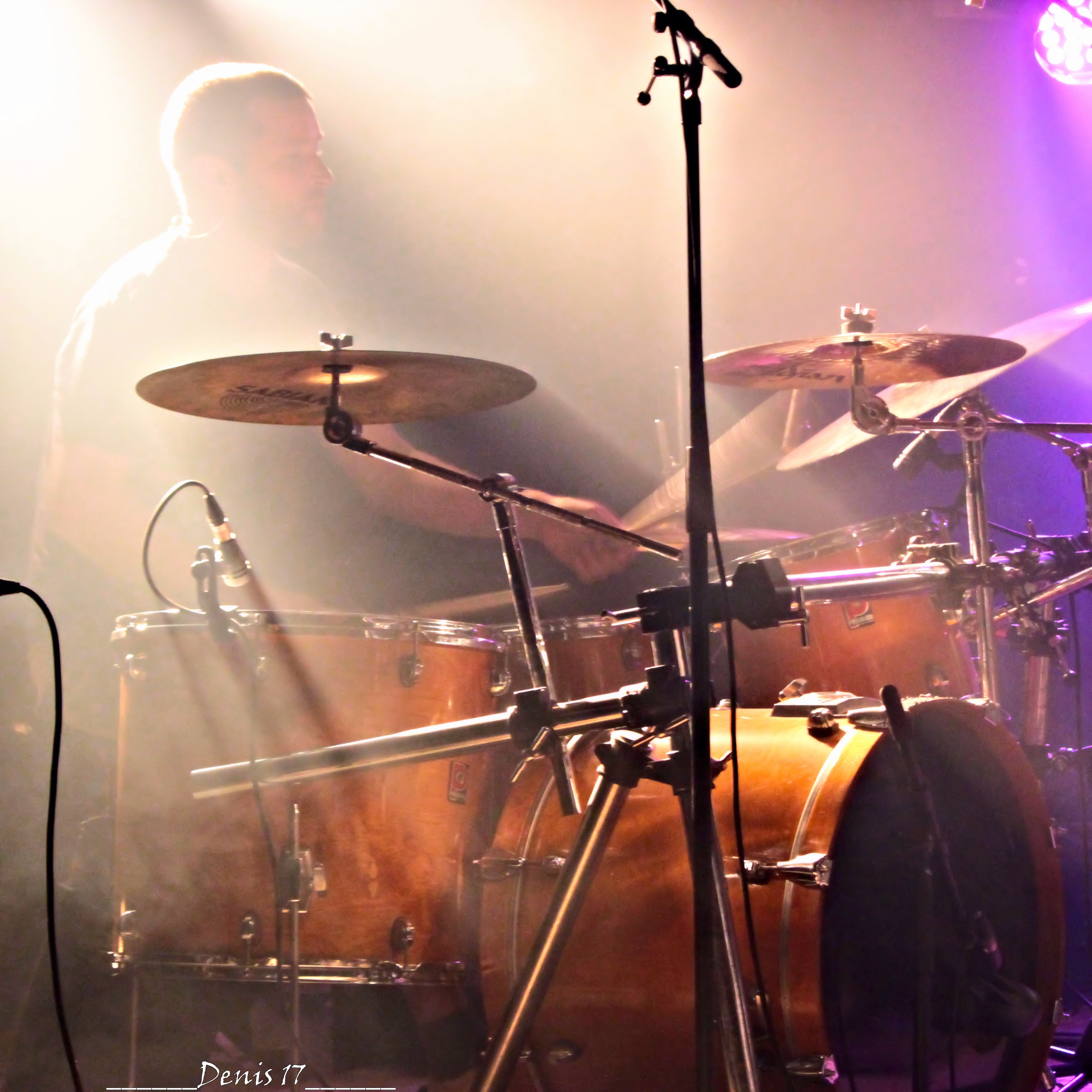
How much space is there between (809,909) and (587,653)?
0.97 metres

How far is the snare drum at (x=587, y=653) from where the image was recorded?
2.49m

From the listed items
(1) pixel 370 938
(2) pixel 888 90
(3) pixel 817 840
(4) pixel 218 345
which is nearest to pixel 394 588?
(4) pixel 218 345

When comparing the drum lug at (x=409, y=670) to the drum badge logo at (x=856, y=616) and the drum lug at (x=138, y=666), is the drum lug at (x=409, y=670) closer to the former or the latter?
the drum lug at (x=138, y=666)

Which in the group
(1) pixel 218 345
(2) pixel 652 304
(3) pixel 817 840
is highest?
(2) pixel 652 304

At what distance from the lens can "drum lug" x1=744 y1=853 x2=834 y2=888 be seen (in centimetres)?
162

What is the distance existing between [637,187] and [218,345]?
6.67ft

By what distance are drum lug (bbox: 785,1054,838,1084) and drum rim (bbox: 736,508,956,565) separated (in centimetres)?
121

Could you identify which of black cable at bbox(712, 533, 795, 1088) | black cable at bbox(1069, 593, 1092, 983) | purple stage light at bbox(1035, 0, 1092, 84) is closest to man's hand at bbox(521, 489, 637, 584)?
black cable at bbox(712, 533, 795, 1088)

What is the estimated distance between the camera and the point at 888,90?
4250mm

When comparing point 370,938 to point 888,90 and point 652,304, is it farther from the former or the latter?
point 888,90

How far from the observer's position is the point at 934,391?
8.79ft

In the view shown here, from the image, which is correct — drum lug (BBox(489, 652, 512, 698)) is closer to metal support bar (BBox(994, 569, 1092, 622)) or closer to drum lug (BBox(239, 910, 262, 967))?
drum lug (BBox(239, 910, 262, 967))

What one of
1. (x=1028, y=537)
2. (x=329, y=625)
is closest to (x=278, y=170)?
(x=329, y=625)

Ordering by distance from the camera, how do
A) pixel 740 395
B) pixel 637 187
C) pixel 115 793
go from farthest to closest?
pixel 740 395 → pixel 637 187 → pixel 115 793
